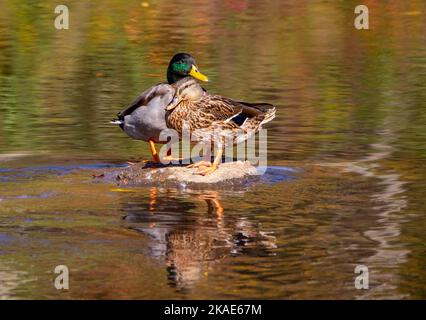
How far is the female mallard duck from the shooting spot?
12477 millimetres

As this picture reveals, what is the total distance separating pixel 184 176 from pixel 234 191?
616 millimetres

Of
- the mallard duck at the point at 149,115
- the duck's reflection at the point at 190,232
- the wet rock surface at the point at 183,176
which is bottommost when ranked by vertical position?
the duck's reflection at the point at 190,232

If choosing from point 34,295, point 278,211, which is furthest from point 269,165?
point 34,295

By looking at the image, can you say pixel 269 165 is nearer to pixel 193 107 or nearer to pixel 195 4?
pixel 193 107

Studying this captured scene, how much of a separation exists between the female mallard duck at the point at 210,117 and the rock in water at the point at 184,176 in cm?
11

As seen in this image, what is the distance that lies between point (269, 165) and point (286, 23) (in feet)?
41.0

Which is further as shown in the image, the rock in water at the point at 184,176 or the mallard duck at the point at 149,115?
the mallard duck at the point at 149,115

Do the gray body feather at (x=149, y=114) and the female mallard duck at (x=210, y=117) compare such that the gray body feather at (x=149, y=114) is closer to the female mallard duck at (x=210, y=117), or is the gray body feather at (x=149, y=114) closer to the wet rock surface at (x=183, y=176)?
the female mallard duck at (x=210, y=117)

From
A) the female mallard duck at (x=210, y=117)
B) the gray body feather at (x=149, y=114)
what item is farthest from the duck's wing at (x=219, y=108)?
the gray body feather at (x=149, y=114)

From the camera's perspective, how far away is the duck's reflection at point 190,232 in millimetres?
9477

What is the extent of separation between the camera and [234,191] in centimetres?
1217

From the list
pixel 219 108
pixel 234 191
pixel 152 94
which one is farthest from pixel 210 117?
pixel 152 94

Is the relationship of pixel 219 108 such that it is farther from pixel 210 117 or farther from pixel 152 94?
pixel 152 94

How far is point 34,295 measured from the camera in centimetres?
867
